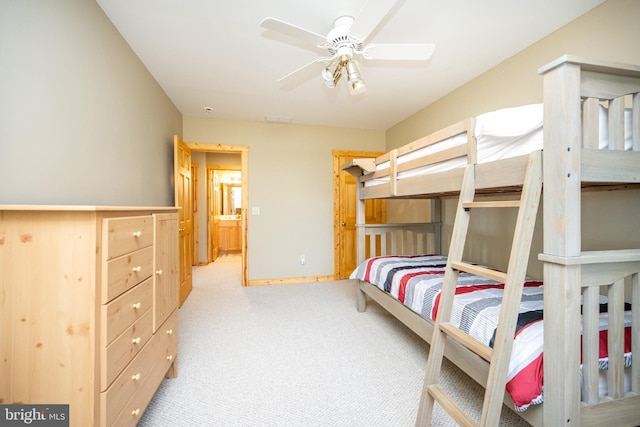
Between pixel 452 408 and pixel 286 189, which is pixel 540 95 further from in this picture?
pixel 286 189

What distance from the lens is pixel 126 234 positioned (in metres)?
1.20

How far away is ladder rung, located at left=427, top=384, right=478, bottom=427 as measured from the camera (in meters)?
1.08

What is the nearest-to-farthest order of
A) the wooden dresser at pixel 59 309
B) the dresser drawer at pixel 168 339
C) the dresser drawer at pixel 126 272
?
the wooden dresser at pixel 59 309, the dresser drawer at pixel 126 272, the dresser drawer at pixel 168 339

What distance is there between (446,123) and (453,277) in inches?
98.0

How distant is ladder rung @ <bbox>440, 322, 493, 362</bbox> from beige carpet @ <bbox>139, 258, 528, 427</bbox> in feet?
1.83

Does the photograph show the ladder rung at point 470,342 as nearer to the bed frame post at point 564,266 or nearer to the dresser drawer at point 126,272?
the bed frame post at point 564,266

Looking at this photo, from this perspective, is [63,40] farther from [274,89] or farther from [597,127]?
[597,127]

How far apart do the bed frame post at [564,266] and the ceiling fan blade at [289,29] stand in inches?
48.4

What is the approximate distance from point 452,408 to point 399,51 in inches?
81.1

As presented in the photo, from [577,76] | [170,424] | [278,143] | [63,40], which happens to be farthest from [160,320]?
[278,143]

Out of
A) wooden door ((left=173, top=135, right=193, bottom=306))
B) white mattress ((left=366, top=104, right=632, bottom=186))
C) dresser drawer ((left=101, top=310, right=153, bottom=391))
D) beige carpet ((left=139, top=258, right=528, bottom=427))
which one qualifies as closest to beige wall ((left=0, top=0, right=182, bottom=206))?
wooden door ((left=173, top=135, right=193, bottom=306))

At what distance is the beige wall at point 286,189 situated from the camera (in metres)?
4.13

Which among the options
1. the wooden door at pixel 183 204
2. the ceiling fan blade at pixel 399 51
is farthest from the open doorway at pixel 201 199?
the ceiling fan blade at pixel 399 51

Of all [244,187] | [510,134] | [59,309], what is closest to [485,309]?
[510,134]
